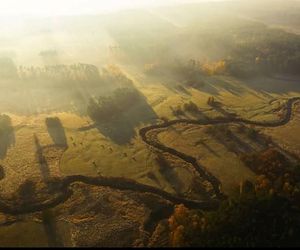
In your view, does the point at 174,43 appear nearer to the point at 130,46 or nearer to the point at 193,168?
the point at 130,46

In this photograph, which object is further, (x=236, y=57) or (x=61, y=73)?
(x=236, y=57)

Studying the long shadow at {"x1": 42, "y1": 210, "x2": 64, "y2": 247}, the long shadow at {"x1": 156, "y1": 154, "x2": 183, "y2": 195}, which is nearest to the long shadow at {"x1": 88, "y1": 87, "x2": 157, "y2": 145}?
the long shadow at {"x1": 156, "y1": 154, "x2": 183, "y2": 195}

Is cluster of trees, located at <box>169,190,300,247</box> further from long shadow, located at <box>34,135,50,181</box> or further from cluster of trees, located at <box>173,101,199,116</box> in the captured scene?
cluster of trees, located at <box>173,101,199,116</box>

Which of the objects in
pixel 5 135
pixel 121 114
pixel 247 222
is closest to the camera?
pixel 247 222

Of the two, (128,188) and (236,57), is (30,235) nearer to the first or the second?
(128,188)

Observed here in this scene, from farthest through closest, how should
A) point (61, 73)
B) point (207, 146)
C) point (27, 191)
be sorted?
point (61, 73) < point (207, 146) < point (27, 191)

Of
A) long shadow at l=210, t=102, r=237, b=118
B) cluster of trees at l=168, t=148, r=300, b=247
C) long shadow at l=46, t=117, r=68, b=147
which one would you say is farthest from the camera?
long shadow at l=210, t=102, r=237, b=118

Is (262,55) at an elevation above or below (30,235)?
below

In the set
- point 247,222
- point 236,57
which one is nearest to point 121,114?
point 247,222
